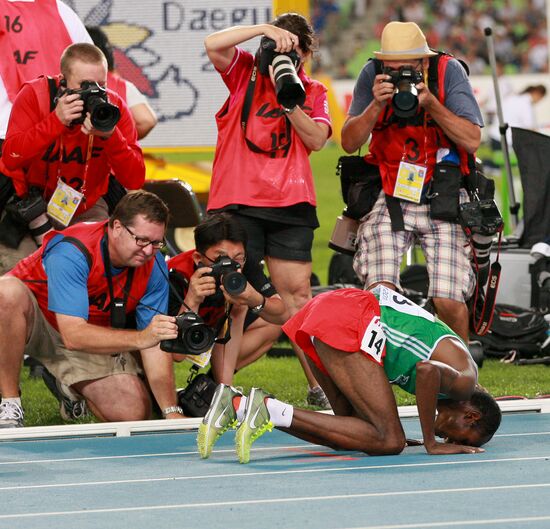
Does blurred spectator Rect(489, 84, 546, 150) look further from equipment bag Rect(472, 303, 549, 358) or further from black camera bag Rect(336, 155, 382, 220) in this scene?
black camera bag Rect(336, 155, 382, 220)

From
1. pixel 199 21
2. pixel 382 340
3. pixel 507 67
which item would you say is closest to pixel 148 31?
pixel 199 21

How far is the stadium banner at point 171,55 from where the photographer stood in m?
11.1

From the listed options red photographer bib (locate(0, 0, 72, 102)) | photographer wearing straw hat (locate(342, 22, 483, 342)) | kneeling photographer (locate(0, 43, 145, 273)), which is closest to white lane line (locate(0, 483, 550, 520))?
photographer wearing straw hat (locate(342, 22, 483, 342))

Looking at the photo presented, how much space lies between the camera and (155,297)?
668 centimetres

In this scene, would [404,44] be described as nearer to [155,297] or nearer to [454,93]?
[454,93]

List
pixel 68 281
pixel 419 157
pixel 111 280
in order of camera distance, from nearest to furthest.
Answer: pixel 68 281
pixel 111 280
pixel 419 157

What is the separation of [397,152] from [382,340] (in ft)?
5.84

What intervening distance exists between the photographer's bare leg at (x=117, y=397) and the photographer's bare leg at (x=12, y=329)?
327 millimetres

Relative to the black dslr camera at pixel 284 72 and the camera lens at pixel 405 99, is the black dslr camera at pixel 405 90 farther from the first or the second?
the black dslr camera at pixel 284 72

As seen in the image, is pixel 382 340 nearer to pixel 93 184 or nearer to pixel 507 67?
pixel 93 184

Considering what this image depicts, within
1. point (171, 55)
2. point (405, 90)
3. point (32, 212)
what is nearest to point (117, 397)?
point (32, 212)

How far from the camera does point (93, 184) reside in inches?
285

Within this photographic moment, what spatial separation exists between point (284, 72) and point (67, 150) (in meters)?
1.15

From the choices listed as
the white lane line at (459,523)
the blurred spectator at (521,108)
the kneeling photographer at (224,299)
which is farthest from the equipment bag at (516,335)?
the blurred spectator at (521,108)
